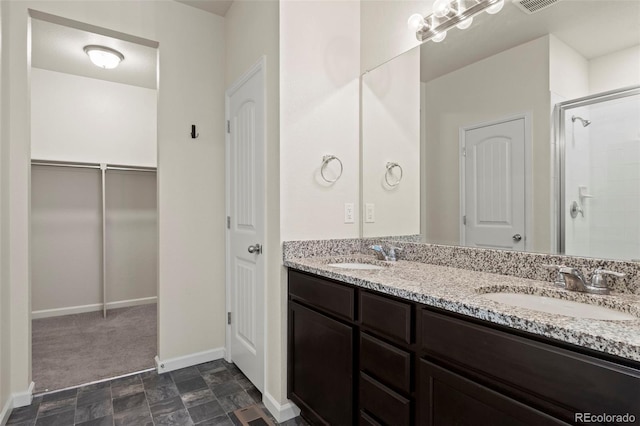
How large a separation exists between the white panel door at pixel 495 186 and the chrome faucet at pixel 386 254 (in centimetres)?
42

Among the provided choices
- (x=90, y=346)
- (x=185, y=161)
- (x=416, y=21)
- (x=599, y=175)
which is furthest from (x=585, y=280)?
(x=90, y=346)

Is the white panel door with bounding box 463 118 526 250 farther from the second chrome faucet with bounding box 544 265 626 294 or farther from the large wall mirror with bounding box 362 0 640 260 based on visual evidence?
the second chrome faucet with bounding box 544 265 626 294

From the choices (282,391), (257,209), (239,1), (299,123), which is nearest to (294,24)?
(299,123)

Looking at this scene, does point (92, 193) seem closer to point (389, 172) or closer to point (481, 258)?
point (389, 172)

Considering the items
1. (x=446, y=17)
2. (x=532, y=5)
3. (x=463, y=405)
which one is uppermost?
(x=446, y=17)

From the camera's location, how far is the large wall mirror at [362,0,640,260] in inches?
47.4

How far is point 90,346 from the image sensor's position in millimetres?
2945

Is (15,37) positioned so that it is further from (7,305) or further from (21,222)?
(7,305)

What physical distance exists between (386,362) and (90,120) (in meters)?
4.15

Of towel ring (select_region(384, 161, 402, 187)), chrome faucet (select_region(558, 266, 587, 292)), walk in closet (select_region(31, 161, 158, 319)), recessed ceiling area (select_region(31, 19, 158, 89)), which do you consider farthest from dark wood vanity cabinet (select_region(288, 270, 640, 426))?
walk in closet (select_region(31, 161, 158, 319))

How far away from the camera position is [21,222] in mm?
2062

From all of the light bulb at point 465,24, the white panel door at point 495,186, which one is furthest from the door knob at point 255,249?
the light bulb at point 465,24

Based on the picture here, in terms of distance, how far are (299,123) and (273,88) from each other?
25cm

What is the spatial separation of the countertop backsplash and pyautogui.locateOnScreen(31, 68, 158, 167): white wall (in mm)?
3089
